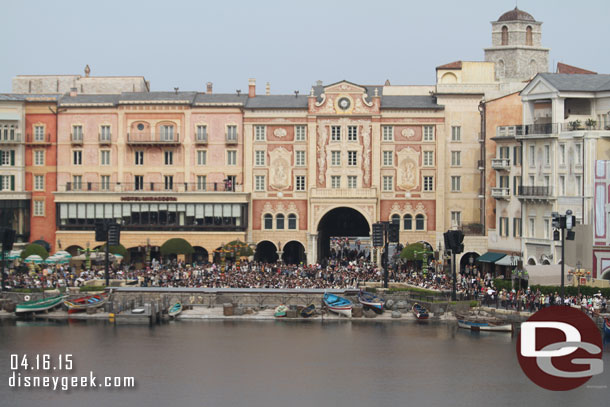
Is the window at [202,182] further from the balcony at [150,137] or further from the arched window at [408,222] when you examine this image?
the arched window at [408,222]

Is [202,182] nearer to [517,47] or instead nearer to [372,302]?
[372,302]

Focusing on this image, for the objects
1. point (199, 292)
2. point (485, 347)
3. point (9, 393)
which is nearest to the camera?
point (9, 393)

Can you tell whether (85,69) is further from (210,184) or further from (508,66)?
(508,66)

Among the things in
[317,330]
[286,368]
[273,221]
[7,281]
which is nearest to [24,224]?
[7,281]

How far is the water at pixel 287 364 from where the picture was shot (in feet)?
214

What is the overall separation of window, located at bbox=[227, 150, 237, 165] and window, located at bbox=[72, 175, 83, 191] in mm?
14040

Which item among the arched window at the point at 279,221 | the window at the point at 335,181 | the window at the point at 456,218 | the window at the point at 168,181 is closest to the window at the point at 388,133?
the window at the point at 335,181

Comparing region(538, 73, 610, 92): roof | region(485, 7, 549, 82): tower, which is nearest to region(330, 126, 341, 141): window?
Answer: region(538, 73, 610, 92): roof

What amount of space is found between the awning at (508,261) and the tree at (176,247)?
27.1 meters

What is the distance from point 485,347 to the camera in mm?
79125

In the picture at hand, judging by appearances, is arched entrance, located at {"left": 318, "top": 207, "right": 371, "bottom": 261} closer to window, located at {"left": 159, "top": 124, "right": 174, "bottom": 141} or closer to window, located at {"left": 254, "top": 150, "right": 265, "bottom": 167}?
window, located at {"left": 254, "top": 150, "right": 265, "bottom": 167}

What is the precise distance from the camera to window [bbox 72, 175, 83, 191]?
11538cm

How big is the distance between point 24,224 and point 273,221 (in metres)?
23.2

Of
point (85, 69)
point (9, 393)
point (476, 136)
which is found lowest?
point (9, 393)
